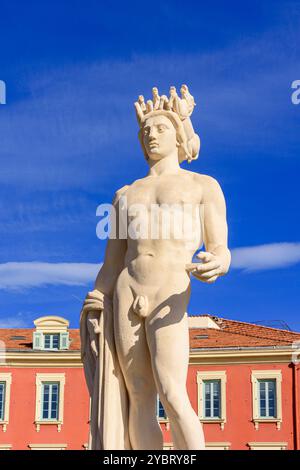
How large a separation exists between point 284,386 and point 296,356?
1267 mm

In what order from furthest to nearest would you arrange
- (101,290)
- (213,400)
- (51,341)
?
(51,341)
(213,400)
(101,290)

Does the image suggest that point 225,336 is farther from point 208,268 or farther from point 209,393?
point 208,268

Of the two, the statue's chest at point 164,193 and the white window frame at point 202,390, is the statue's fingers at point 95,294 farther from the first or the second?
the white window frame at point 202,390

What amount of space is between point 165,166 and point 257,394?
102 feet

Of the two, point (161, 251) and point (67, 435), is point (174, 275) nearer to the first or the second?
point (161, 251)

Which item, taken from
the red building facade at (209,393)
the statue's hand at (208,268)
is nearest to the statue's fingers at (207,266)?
the statue's hand at (208,268)

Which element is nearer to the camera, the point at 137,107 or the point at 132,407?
the point at 132,407

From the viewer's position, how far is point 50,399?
39812 mm

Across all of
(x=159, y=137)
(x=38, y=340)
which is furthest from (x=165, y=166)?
(x=38, y=340)

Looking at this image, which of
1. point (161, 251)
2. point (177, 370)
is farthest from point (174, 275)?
point (177, 370)

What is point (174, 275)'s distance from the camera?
8078mm

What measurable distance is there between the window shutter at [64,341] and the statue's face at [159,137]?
3269 centimetres

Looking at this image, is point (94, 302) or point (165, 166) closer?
point (94, 302)

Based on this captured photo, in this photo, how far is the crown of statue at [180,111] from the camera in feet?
29.0
